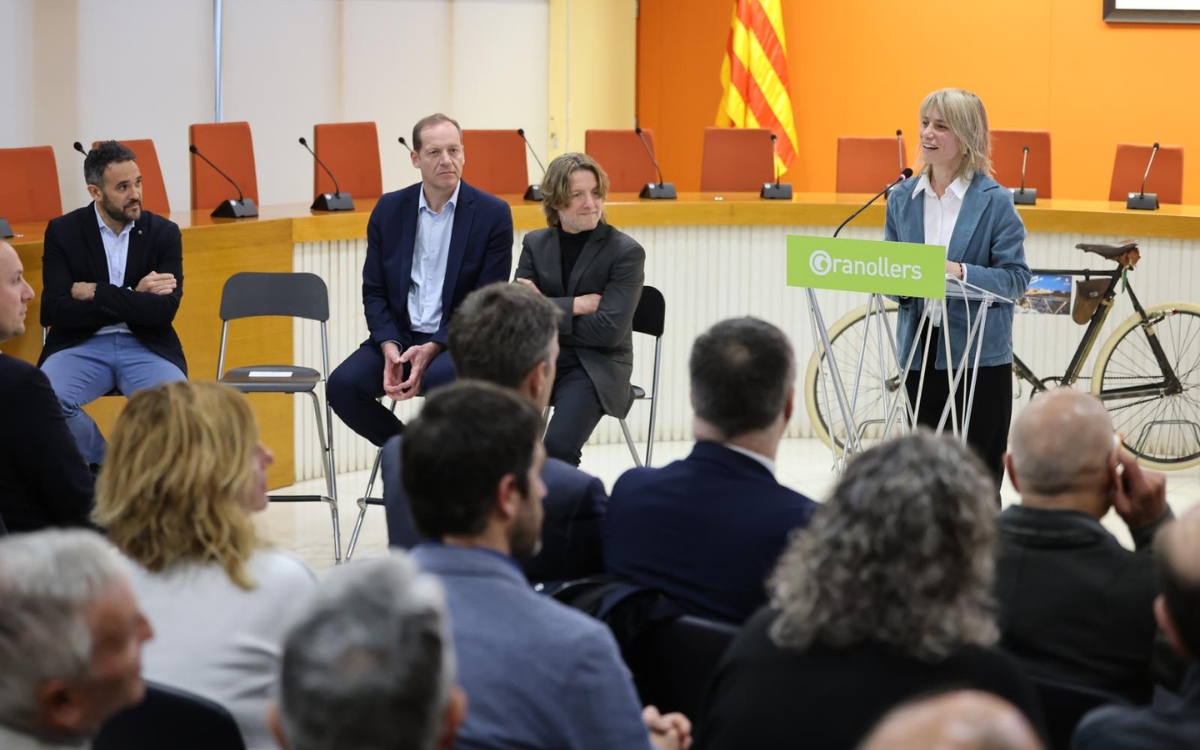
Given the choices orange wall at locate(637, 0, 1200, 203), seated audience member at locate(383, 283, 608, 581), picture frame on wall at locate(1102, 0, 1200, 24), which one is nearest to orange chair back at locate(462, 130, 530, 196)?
orange wall at locate(637, 0, 1200, 203)

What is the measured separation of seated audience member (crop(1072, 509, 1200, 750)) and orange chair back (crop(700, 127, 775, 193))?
17.6 ft

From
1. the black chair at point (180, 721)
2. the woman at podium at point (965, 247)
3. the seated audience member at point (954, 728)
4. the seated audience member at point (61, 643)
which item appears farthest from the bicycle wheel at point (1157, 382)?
the seated audience member at point (954, 728)

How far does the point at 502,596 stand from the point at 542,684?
0.12 metres

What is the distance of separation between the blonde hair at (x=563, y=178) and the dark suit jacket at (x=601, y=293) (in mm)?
126

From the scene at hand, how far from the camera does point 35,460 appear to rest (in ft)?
8.99

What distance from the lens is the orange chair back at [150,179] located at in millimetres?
5789

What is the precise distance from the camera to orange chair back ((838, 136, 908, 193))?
22.4 feet

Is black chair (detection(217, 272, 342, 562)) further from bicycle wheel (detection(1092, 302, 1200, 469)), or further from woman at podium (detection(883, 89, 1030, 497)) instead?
bicycle wheel (detection(1092, 302, 1200, 469))

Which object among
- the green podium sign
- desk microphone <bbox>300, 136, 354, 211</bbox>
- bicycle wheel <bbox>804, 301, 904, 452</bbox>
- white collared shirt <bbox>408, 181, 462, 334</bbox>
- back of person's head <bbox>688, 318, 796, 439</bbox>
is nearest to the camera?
back of person's head <bbox>688, 318, 796, 439</bbox>

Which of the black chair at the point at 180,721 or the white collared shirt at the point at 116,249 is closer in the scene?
the black chair at the point at 180,721

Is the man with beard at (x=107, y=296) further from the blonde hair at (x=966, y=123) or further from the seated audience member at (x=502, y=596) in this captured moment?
the seated audience member at (x=502, y=596)

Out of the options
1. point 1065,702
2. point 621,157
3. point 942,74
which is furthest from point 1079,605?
point 942,74

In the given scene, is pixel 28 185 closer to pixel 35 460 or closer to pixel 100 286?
pixel 100 286

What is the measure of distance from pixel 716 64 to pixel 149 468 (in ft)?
27.1
